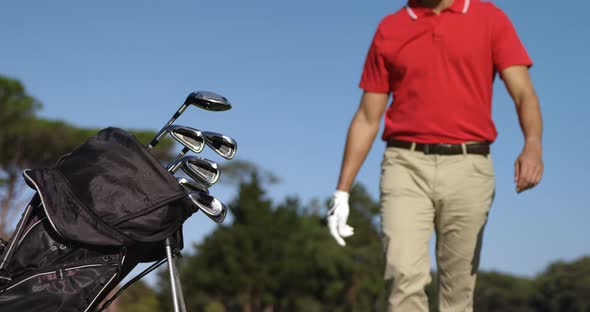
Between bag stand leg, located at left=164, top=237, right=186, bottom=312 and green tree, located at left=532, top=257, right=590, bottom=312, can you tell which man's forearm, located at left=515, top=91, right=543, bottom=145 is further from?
green tree, located at left=532, top=257, right=590, bottom=312

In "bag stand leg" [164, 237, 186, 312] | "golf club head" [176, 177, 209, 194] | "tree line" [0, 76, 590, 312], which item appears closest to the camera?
"bag stand leg" [164, 237, 186, 312]

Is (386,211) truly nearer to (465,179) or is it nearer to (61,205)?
(465,179)

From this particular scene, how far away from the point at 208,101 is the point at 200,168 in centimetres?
31

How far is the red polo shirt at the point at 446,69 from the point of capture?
4227 millimetres

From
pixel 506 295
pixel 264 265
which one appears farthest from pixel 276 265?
pixel 506 295

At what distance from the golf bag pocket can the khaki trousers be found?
57.2 inches

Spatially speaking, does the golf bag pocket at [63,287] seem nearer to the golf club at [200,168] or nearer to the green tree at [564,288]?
the golf club at [200,168]

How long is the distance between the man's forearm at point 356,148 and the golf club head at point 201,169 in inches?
40.2

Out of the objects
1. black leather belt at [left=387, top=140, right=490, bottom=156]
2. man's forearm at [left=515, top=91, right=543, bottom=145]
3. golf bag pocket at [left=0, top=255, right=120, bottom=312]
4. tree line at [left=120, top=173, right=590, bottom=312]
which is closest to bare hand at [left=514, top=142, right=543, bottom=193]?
man's forearm at [left=515, top=91, right=543, bottom=145]

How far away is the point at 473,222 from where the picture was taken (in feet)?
13.9

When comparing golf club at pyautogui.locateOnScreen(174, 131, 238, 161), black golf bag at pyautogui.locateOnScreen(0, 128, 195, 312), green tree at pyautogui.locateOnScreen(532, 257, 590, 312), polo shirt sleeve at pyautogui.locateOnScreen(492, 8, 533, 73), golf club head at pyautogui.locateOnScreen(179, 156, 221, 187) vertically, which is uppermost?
polo shirt sleeve at pyautogui.locateOnScreen(492, 8, 533, 73)

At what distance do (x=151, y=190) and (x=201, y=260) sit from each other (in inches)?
1825

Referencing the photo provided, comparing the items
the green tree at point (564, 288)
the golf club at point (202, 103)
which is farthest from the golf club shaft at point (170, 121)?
the green tree at point (564, 288)

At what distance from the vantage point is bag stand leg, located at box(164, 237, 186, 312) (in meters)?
3.25
